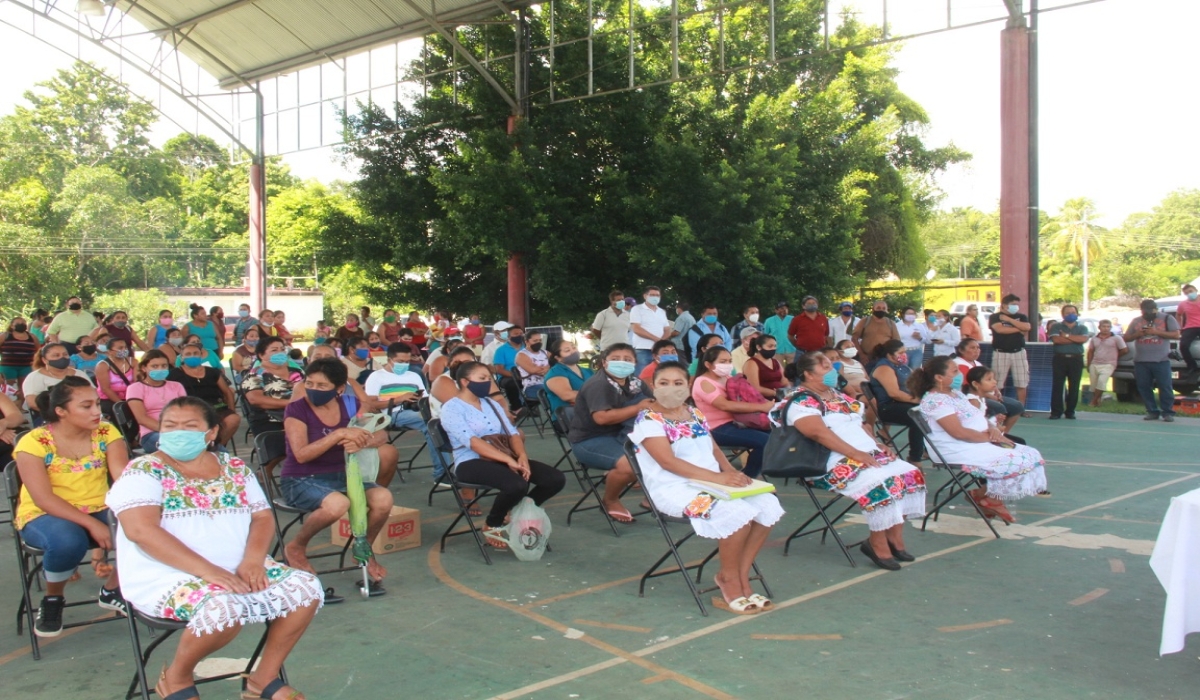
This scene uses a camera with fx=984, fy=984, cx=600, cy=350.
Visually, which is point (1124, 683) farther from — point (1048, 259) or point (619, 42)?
point (1048, 259)

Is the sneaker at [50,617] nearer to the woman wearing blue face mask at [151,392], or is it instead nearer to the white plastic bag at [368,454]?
the white plastic bag at [368,454]

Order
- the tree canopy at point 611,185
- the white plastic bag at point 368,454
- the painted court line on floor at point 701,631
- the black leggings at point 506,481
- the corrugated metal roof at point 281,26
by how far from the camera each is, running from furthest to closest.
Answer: the corrugated metal roof at point 281,26 < the tree canopy at point 611,185 < the black leggings at point 506,481 < the white plastic bag at point 368,454 < the painted court line on floor at point 701,631

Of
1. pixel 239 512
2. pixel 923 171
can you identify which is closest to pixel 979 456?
pixel 239 512

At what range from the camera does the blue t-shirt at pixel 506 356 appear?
38.2ft

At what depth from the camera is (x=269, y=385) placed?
809 centimetres

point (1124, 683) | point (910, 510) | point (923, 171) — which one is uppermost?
point (923, 171)

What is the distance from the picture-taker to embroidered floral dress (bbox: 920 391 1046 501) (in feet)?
20.7

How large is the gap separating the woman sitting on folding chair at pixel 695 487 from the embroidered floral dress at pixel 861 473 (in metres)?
0.67

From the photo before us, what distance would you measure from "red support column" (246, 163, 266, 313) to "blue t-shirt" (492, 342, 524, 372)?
50.3 feet

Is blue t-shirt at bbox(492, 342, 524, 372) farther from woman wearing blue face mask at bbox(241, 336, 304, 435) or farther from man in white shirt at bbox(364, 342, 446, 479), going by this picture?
woman wearing blue face mask at bbox(241, 336, 304, 435)

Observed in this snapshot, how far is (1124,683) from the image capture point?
12.8 feet

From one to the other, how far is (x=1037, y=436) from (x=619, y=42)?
1167cm

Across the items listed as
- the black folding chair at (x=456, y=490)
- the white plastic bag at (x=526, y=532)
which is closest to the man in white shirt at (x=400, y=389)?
the black folding chair at (x=456, y=490)

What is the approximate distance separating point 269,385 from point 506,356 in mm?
3976
